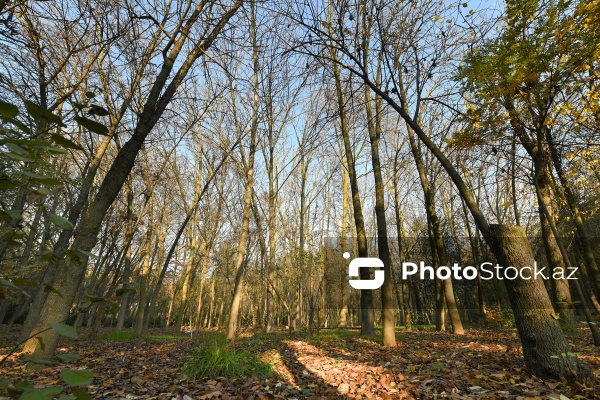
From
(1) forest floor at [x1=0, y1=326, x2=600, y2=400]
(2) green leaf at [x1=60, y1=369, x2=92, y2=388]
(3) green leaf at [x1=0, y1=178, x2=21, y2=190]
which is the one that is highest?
(3) green leaf at [x1=0, y1=178, x2=21, y2=190]

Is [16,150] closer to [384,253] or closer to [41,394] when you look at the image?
[41,394]

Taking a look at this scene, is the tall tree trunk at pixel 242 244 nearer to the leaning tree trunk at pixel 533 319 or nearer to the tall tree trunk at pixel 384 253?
the tall tree trunk at pixel 384 253

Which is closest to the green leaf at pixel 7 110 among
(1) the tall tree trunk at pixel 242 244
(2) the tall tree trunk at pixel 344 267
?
(1) the tall tree trunk at pixel 242 244

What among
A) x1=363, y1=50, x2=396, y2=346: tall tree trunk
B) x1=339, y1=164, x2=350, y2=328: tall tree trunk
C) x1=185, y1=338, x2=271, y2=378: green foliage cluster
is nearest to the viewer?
x1=185, y1=338, x2=271, y2=378: green foliage cluster

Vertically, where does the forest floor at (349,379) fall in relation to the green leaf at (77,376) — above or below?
below

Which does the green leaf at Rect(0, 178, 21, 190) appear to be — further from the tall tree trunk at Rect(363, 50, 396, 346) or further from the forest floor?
the tall tree trunk at Rect(363, 50, 396, 346)

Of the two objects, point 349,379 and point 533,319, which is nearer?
point 533,319

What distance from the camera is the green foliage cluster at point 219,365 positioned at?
4.27m

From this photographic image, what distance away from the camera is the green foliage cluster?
427cm

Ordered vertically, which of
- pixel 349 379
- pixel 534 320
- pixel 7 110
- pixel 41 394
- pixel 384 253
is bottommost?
pixel 349 379

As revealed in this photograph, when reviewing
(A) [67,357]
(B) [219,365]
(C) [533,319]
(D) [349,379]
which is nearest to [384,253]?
(D) [349,379]

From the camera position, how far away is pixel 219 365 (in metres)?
4.31

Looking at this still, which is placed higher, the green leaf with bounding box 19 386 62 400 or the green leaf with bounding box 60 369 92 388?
the green leaf with bounding box 60 369 92 388

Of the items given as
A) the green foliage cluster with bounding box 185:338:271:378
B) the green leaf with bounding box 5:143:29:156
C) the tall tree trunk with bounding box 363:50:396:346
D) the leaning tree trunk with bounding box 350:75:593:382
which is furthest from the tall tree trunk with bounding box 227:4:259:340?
the green leaf with bounding box 5:143:29:156
